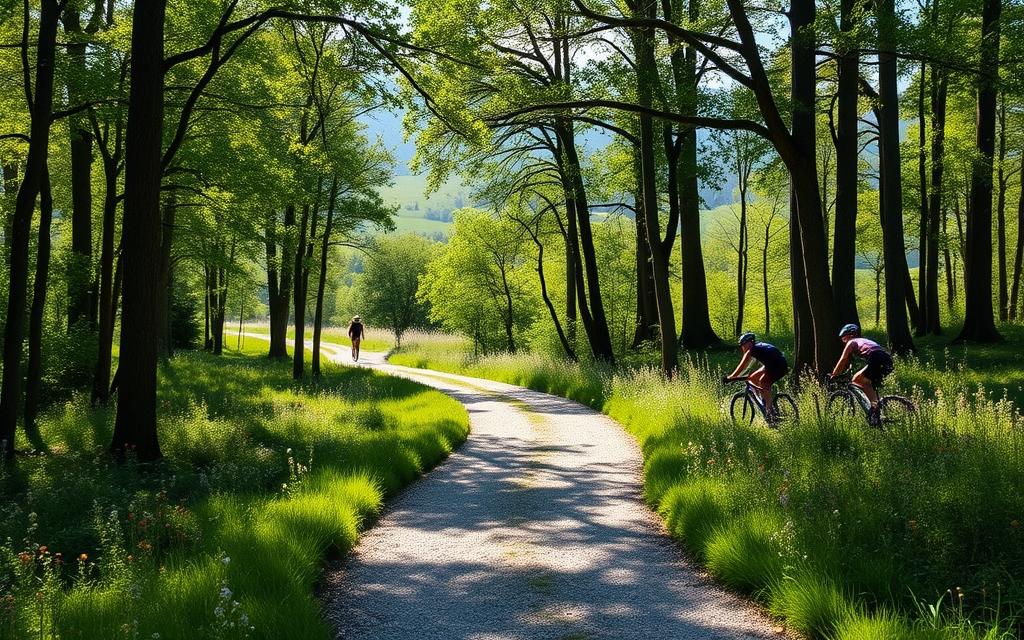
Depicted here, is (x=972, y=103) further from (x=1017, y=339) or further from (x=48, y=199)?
(x=48, y=199)

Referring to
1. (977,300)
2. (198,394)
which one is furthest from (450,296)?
(977,300)

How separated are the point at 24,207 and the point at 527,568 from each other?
10.3 meters

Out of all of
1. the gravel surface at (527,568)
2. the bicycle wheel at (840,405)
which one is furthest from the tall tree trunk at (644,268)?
the gravel surface at (527,568)

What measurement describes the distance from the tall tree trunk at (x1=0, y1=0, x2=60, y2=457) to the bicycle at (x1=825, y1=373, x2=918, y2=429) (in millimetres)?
12117

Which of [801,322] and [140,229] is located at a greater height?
[140,229]

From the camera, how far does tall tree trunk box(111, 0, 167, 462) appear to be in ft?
30.5

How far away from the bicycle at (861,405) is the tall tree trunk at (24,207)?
12.1 metres

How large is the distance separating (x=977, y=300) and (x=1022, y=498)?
1695cm

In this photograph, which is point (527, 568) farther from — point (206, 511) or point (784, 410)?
point (784, 410)

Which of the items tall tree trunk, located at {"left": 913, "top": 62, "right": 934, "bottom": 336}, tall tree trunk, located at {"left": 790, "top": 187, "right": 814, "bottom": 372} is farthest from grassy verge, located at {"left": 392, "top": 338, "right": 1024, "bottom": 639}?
tall tree trunk, located at {"left": 913, "top": 62, "right": 934, "bottom": 336}

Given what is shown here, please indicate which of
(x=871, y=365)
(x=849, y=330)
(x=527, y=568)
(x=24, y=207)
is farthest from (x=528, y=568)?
(x=24, y=207)

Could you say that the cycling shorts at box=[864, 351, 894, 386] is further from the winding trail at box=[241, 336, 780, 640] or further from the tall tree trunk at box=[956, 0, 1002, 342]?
the tall tree trunk at box=[956, 0, 1002, 342]

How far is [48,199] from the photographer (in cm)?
1217

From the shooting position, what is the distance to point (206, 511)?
6.82 metres
